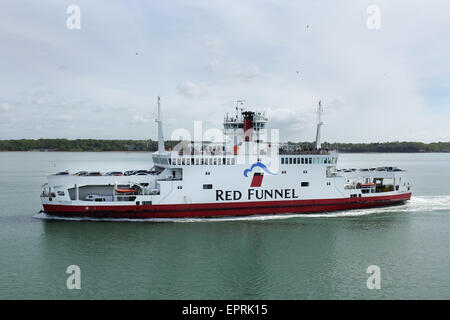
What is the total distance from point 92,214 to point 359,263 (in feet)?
51.2

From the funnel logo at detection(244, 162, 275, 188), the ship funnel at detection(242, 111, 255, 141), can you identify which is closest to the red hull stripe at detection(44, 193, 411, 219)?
the funnel logo at detection(244, 162, 275, 188)

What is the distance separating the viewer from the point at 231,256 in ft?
54.8

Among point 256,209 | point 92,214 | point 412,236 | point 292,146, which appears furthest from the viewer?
point 292,146

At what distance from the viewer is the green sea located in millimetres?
13133

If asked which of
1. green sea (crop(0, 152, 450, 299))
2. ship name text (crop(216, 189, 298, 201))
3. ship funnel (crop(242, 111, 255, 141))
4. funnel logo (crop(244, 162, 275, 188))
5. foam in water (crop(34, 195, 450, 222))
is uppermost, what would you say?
ship funnel (crop(242, 111, 255, 141))

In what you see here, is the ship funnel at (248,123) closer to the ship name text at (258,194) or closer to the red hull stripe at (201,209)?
the ship name text at (258,194)

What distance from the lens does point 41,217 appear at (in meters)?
22.7

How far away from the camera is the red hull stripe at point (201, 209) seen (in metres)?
21.8

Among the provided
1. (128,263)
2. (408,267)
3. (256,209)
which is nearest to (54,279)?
(128,263)

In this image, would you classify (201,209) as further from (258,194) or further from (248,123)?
(248,123)

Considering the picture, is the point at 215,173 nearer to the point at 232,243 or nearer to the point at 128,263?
the point at 232,243

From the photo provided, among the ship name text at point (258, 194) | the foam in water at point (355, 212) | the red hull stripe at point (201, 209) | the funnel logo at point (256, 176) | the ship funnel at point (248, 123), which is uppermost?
the ship funnel at point (248, 123)

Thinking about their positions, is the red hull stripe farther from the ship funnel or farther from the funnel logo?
the ship funnel

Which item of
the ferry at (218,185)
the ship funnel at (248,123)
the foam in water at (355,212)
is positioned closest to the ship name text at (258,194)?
the ferry at (218,185)
